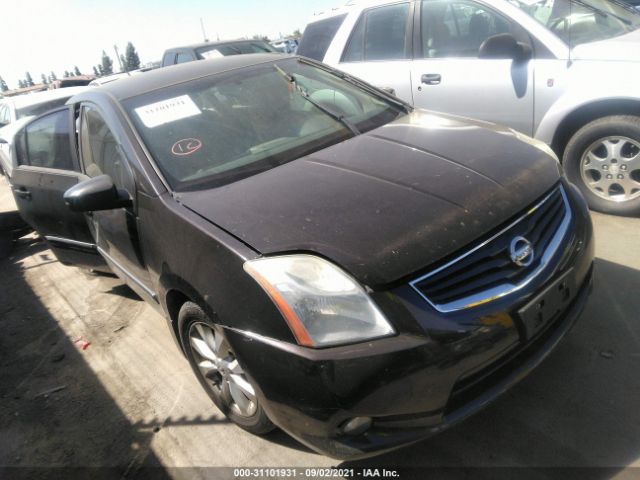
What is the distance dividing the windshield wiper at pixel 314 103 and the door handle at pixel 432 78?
5.57 feet

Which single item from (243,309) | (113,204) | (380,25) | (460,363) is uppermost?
(380,25)

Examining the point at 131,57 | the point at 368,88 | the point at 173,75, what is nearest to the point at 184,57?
the point at 173,75

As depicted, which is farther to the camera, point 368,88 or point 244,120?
point 368,88

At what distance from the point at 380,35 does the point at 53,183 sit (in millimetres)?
3197

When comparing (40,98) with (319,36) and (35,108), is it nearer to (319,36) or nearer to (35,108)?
(35,108)

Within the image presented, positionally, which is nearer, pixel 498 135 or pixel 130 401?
pixel 498 135

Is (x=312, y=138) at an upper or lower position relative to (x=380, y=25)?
lower

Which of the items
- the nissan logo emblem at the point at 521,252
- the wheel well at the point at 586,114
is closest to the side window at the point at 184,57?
the wheel well at the point at 586,114

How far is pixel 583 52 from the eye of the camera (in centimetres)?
355

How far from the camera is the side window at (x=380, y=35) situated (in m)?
4.59

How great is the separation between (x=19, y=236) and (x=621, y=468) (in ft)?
20.2

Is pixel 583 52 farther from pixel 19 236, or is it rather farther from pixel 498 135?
pixel 19 236

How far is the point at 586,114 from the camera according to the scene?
11.8 feet

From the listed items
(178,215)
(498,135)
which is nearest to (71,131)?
(178,215)
